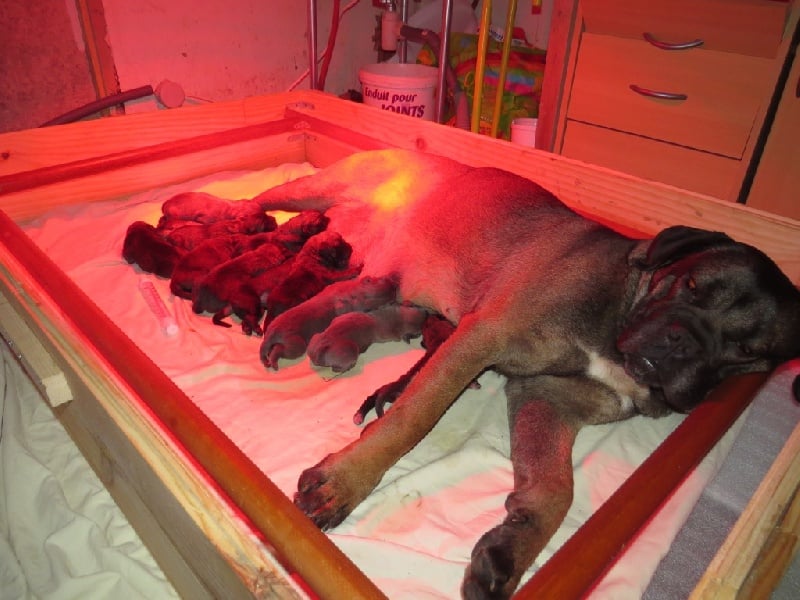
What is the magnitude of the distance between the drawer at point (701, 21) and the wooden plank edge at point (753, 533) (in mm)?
2260

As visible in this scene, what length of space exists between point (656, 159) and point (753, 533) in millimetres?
2674

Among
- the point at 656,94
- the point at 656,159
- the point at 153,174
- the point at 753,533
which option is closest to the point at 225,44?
the point at 153,174

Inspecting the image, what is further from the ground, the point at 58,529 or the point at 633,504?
the point at 633,504

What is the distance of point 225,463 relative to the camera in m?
1.06

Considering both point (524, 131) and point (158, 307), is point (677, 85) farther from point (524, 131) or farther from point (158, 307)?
point (158, 307)

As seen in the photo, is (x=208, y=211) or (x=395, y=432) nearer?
(x=395, y=432)

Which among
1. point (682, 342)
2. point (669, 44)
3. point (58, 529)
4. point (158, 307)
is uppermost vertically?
point (669, 44)

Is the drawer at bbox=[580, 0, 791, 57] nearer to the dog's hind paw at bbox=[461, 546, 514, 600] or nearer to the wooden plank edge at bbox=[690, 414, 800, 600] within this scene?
the wooden plank edge at bbox=[690, 414, 800, 600]

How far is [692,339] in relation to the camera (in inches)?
59.7

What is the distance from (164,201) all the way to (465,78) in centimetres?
259

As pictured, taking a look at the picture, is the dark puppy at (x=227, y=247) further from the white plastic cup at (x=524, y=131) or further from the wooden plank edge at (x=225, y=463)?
the white plastic cup at (x=524, y=131)

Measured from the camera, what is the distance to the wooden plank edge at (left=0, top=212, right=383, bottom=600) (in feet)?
2.91

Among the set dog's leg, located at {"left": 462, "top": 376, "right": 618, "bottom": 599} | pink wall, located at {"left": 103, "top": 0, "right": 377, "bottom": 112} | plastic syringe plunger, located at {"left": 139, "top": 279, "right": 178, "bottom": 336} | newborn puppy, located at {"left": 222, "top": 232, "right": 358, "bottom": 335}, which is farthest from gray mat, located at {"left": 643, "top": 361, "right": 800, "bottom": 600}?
pink wall, located at {"left": 103, "top": 0, "right": 377, "bottom": 112}

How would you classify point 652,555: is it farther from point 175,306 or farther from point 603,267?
point 175,306
